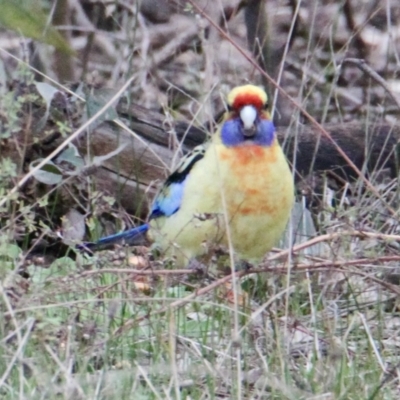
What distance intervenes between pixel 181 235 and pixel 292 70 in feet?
8.10

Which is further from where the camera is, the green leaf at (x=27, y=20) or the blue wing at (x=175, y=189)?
the blue wing at (x=175, y=189)

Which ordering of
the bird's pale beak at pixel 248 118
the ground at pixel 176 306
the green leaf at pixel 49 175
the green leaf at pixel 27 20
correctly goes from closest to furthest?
the green leaf at pixel 27 20
the ground at pixel 176 306
the bird's pale beak at pixel 248 118
the green leaf at pixel 49 175

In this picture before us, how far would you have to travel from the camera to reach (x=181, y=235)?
2457 mm

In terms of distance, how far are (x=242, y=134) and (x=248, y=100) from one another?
94 mm

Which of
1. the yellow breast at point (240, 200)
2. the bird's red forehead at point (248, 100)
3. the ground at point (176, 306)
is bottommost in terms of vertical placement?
the ground at point (176, 306)

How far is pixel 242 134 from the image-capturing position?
2525 mm

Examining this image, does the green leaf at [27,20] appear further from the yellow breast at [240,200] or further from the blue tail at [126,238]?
the blue tail at [126,238]

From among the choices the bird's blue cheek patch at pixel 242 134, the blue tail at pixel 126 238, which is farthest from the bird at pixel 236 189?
the blue tail at pixel 126 238

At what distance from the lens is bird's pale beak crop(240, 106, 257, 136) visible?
2492mm

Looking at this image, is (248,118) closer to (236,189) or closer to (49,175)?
(236,189)

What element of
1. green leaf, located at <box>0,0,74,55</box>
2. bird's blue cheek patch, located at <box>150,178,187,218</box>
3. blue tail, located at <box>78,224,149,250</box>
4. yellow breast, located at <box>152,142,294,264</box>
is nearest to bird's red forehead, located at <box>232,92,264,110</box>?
yellow breast, located at <box>152,142,294,264</box>

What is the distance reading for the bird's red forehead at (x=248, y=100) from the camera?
8.20ft

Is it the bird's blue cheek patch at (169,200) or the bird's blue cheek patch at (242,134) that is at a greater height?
the bird's blue cheek patch at (242,134)

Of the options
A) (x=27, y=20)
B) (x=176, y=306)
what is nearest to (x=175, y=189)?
(x=176, y=306)
